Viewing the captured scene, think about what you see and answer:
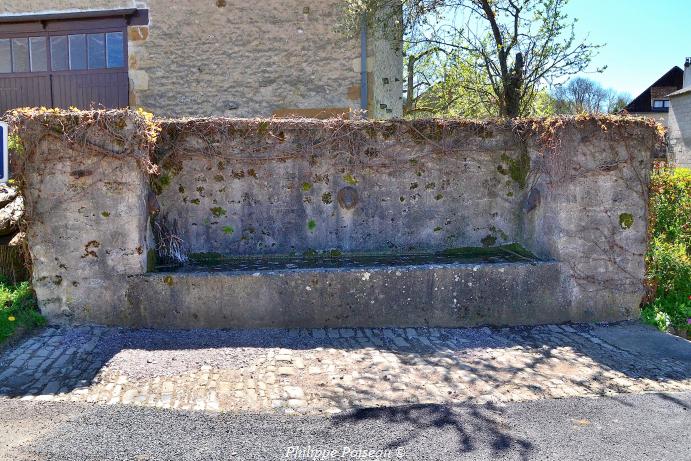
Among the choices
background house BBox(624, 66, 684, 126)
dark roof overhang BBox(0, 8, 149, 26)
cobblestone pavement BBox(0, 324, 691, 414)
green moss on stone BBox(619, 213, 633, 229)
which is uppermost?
background house BBox(624, 66, 684, 126)

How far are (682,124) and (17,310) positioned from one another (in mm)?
26874

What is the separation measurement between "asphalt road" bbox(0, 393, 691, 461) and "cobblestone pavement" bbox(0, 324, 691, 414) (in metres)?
0.18

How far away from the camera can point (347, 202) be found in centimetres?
633

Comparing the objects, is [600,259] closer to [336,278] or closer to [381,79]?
[336,278]

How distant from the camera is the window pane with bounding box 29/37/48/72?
33.5 feet

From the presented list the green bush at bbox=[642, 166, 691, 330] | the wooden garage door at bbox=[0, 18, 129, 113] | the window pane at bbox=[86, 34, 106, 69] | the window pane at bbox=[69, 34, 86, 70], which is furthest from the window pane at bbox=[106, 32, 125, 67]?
the green bush at bbox=[642, 166, 691, 330]

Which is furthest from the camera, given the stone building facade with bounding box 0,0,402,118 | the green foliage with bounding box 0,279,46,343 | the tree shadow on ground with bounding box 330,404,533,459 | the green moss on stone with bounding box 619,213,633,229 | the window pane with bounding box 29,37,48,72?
the window pane with bounding box 29,37,48,72

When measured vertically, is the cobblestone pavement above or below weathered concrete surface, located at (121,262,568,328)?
below

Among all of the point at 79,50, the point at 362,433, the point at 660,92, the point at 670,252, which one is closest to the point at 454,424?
the point at 362,433

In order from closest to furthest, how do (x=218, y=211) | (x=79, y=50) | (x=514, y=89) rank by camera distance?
1. (x=218, y=211)
2. (x=514, y=89)
3. (x=79, y=50)

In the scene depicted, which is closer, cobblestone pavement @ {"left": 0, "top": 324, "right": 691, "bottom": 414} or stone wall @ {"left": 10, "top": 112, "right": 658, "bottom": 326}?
cobblestone pavement @ {"left": 0, "top": 324, "right": 691, "bottom": 414}

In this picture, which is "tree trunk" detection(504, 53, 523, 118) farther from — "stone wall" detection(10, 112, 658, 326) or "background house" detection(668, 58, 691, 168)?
"background house" detection(668, 58, 691, 168)

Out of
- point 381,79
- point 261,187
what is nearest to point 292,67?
point 381,79

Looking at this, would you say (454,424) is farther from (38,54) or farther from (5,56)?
(5,56)
